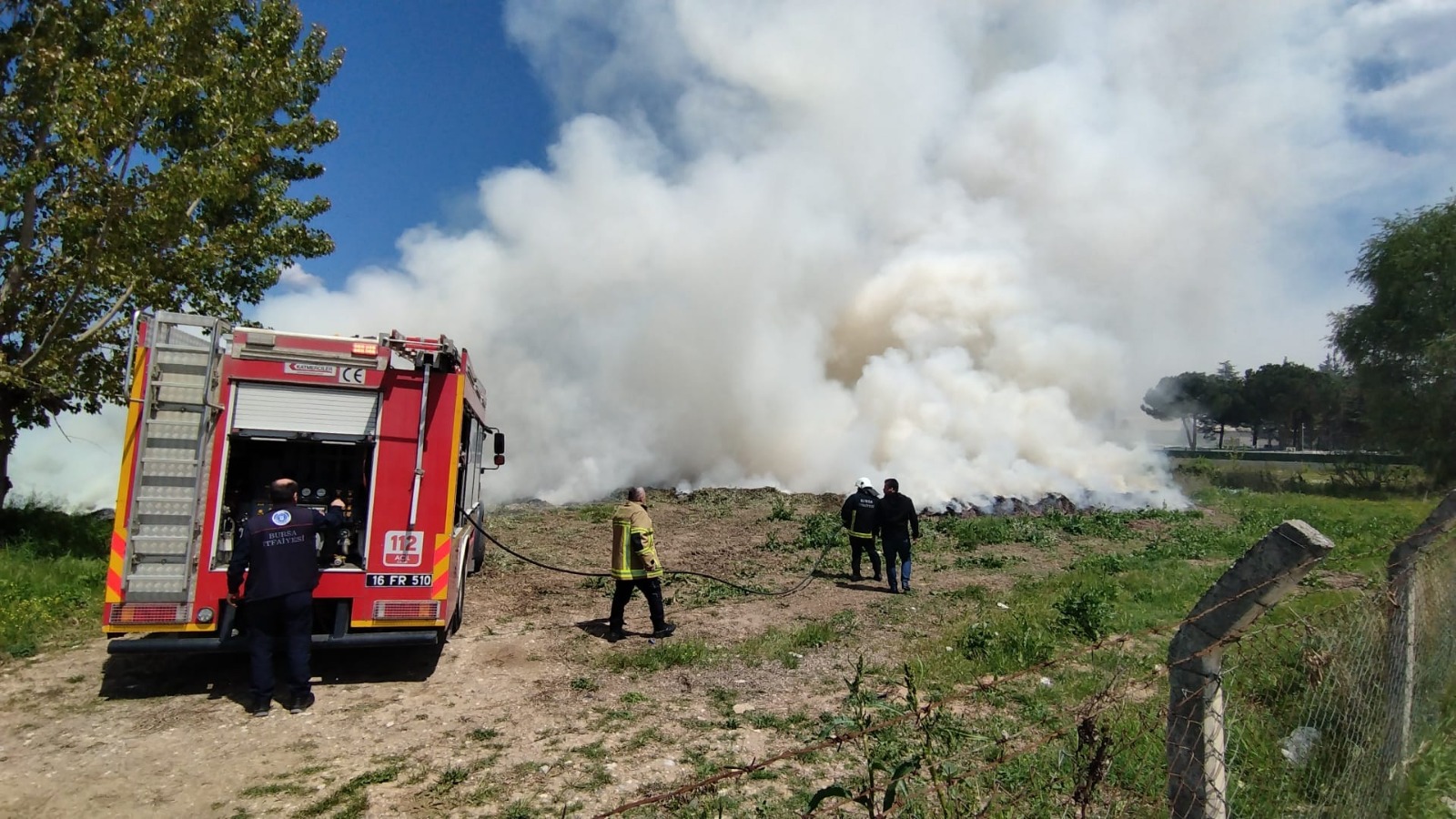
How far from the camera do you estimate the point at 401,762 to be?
17.7 feet

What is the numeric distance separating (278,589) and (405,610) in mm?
1027

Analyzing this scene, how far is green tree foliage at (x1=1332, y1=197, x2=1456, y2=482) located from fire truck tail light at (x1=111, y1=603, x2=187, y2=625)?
36.1 meters

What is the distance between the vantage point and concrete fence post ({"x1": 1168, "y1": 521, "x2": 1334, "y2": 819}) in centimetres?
235

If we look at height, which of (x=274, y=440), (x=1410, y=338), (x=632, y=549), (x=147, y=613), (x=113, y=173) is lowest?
(x=147, y=613)

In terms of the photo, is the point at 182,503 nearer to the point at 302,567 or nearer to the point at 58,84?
the point at 302,567

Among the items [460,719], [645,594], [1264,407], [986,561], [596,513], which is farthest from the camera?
[1264,407]

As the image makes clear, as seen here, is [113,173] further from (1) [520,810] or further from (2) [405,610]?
(1) [520,810]

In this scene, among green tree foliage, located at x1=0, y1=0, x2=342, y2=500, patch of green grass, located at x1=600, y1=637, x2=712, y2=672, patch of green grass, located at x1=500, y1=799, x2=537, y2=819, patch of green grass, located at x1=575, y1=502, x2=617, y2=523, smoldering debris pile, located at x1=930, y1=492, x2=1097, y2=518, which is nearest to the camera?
patch of green grass, located at x1=500, y1=799, x2=537, y2=819

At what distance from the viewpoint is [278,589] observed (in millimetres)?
6293

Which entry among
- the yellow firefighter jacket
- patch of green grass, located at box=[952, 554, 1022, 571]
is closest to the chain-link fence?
the yellow firefighter jacket

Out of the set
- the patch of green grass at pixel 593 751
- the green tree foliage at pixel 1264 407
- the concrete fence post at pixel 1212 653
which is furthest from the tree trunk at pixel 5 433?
the green tree foliage at pixel 1264 407

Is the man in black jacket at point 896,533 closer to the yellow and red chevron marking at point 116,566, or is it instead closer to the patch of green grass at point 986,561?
the patch of green grass at point 986,561

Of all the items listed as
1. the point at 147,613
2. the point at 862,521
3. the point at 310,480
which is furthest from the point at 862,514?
the point at 147,613

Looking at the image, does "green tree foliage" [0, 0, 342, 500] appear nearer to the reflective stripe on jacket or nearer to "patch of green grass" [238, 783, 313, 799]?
"patch of green grass" [238, 783, 313, 799]
